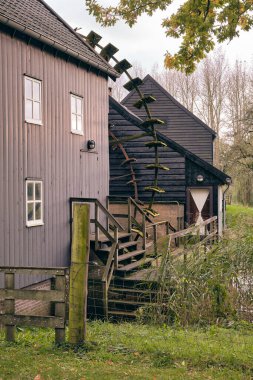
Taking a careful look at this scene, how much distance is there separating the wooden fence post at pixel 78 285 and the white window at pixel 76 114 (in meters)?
7.85

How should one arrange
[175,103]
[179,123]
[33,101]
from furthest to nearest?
[179,123] < [175,103] < [33,101]

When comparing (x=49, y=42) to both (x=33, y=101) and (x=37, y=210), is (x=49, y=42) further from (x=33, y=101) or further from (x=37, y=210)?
(x=37, y=210)

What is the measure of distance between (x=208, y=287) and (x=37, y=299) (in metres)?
3.19

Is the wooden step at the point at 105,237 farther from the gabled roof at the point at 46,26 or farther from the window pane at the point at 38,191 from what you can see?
the gabled roof at the point at 46,26

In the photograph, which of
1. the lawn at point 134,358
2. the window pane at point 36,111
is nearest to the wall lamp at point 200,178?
the window pane at point 36,111

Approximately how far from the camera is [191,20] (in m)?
9.58

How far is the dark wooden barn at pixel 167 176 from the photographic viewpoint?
2056cm

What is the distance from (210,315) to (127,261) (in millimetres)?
6139

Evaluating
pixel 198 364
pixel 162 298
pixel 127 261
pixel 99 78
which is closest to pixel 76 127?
pixel 99 78

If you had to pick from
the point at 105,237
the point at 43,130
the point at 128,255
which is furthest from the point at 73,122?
the point at 128,255

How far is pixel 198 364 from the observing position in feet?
18.0

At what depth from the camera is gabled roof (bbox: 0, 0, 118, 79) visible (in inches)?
436

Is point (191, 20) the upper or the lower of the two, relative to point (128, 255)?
upper

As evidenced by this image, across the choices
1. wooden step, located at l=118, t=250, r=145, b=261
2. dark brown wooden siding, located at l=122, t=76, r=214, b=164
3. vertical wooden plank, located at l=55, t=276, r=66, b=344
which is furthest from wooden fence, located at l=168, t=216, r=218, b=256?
dark brown wooden siding, located at l=122, t=76, r=214, b=164
